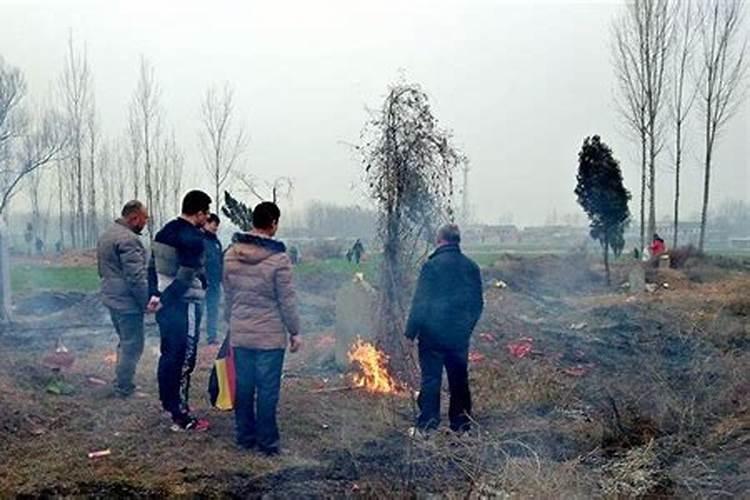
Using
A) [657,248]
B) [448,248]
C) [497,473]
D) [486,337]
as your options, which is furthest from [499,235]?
[497,473]

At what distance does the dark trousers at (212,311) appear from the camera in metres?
10.9

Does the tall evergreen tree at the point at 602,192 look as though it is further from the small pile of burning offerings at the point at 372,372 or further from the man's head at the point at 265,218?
the man's head at the point at 265,218

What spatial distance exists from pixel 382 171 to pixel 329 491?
3821mm

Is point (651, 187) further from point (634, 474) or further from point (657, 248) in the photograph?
point (634, 474)

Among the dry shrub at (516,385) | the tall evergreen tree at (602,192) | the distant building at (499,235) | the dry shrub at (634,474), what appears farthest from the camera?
the distant building at (499,235)

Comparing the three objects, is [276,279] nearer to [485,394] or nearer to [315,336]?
[485,394]

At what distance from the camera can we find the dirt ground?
16.4 ft

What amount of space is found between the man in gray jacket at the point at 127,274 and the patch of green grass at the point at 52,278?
44.3 ft

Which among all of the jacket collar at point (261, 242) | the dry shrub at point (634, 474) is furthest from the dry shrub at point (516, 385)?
the jacket collar at point (261, 242)

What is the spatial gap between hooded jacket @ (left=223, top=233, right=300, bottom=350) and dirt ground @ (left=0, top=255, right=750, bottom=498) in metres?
0.88

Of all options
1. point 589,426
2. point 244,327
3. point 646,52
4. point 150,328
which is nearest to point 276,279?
point 244,327

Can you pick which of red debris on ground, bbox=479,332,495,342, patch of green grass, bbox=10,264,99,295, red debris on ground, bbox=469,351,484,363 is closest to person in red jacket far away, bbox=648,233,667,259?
red debris on ground, bbox=479,332,495,342

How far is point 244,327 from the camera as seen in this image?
5.83 metres

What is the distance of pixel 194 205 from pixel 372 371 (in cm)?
292
